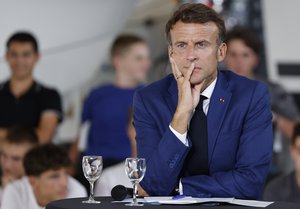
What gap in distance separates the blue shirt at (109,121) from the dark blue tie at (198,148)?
2.29 metres

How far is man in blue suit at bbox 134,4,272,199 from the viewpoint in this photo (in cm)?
313

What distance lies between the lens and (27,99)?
5582mm

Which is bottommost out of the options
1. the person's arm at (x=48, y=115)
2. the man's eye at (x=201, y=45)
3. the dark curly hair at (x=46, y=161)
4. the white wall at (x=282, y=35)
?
the dark curly hair at (x=46, y=161)

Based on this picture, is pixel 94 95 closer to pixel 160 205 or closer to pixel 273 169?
pixel 273 169

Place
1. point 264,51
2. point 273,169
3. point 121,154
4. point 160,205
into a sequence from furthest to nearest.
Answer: point 264,51 < point 273,169 < point 121,154 < point 160,205

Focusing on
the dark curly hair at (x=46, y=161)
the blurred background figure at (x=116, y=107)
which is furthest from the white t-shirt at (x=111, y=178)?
the dark curly hair at (x=46, y=161)

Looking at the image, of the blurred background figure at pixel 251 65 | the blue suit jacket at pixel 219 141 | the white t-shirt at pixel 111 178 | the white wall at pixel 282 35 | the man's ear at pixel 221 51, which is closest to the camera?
the blue suit jacket at pixel 219 141

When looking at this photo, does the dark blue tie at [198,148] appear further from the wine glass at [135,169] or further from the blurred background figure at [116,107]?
the blurred background figure at [116,107]

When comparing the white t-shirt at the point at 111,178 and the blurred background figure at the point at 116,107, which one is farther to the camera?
the blurred background figure at the point at 116,107

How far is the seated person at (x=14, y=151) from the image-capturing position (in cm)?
526

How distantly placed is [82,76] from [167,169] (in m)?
4.88

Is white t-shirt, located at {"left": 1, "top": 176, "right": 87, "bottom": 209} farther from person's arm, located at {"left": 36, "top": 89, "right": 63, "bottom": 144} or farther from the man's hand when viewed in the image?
the man's hand

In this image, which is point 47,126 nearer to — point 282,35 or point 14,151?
point 14,151

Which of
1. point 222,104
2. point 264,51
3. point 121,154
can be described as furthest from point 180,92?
point 264,51
